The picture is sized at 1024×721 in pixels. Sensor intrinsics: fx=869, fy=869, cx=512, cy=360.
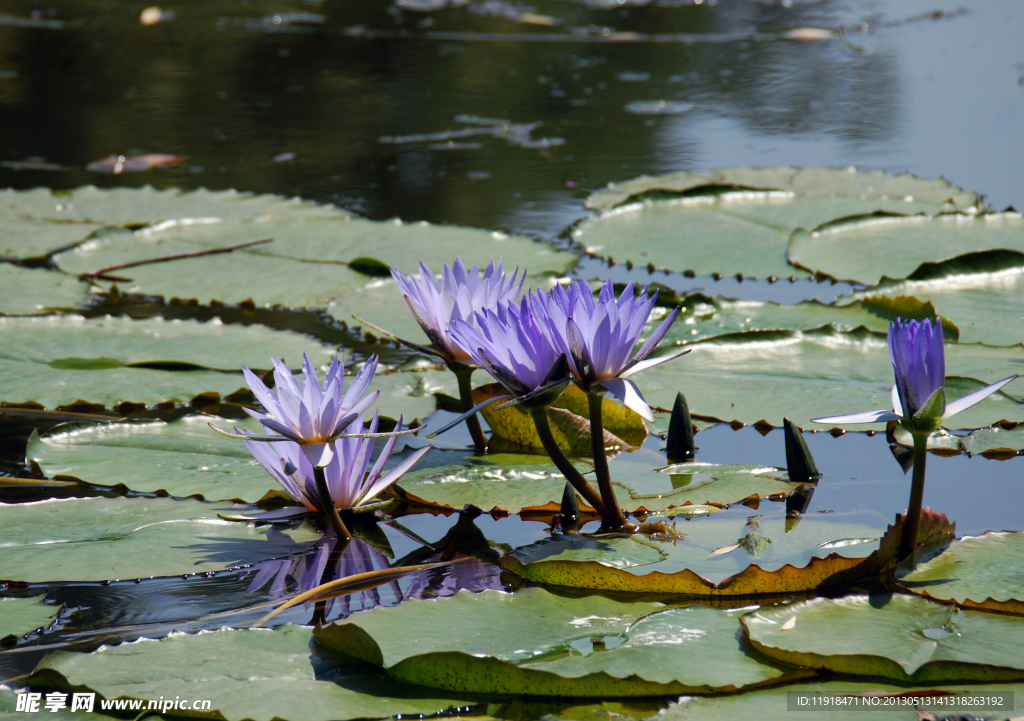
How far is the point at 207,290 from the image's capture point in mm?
2662

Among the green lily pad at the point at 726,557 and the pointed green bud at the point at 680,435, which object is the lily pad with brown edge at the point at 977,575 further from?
the pointed green bud at the point at 680,435

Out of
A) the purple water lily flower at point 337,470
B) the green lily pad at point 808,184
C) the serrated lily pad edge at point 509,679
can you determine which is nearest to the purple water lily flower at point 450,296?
the purple water lily flower at point 337,470

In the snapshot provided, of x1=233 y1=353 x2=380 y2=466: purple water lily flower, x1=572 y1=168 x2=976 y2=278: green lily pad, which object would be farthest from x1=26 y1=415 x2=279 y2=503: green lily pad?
x1=572 y1=168 x2=976 y2=278: green lily pad

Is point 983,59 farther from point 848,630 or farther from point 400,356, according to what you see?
point 848,630

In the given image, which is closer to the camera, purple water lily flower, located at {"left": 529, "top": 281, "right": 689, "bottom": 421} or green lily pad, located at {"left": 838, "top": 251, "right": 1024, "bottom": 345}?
purple water lily flower, located at {"left": 529, "top": 281, "right": 689, "bottom": 421}

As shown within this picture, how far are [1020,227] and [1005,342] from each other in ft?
2.80

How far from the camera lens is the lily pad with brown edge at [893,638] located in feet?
3.21

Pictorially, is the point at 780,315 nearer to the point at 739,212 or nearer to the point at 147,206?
the point at 739,212

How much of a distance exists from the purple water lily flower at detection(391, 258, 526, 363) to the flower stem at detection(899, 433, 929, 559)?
2.17 ft

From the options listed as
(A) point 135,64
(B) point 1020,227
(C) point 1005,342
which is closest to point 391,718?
(C) point 1005,342

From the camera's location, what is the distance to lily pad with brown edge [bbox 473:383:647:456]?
1619 mm

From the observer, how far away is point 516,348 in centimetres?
118

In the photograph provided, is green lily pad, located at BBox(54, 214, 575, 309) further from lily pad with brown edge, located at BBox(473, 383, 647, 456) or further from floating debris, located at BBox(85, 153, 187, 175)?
floating debris, located at BBox(85, 153, 187, 175)

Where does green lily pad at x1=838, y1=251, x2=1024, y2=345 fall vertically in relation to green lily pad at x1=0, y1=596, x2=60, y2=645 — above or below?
above
